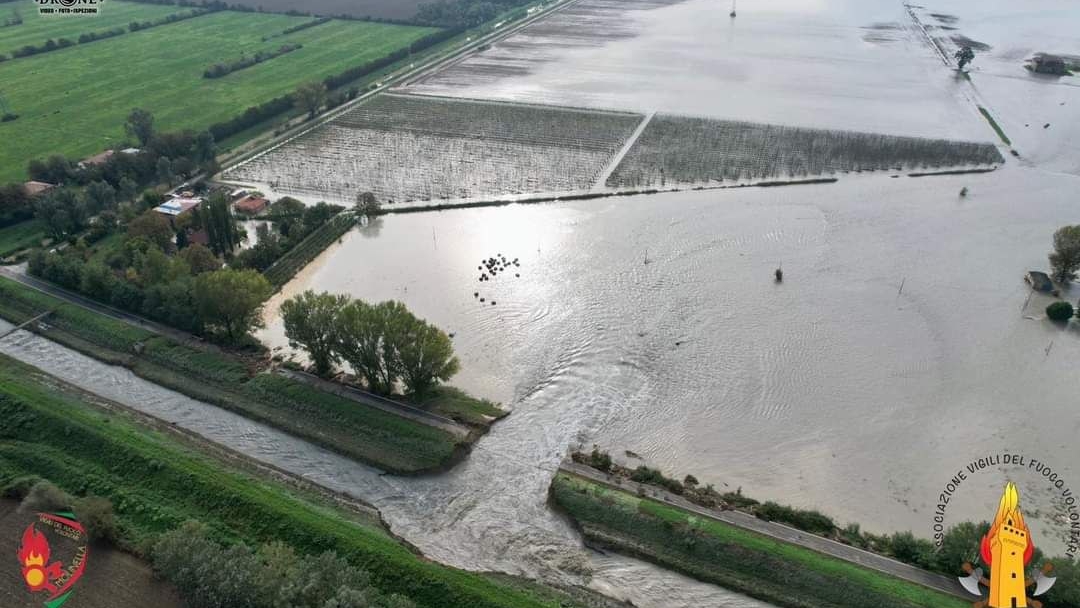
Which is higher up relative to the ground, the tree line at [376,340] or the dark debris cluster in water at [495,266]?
the tree line at [376,340]

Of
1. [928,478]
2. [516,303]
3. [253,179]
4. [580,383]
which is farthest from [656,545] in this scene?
[253,179]

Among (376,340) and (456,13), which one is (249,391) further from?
(456,13)

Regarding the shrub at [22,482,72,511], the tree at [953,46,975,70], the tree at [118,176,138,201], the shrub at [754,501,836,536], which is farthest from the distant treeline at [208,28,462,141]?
the tree at [953,46,975,70]

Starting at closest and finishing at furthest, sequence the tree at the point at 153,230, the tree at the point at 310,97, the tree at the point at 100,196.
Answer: the tree at the point at 153,230 → the tree at the point at 100,196 → the tree at the point at 310,97

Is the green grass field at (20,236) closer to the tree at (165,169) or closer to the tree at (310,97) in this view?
the tree at (165,169)

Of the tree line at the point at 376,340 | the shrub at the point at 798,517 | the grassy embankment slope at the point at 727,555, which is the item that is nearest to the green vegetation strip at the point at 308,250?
the tree line at the point at 376,340

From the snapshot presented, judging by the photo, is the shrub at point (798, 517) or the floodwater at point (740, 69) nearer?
the shrub at point (798, 517)
